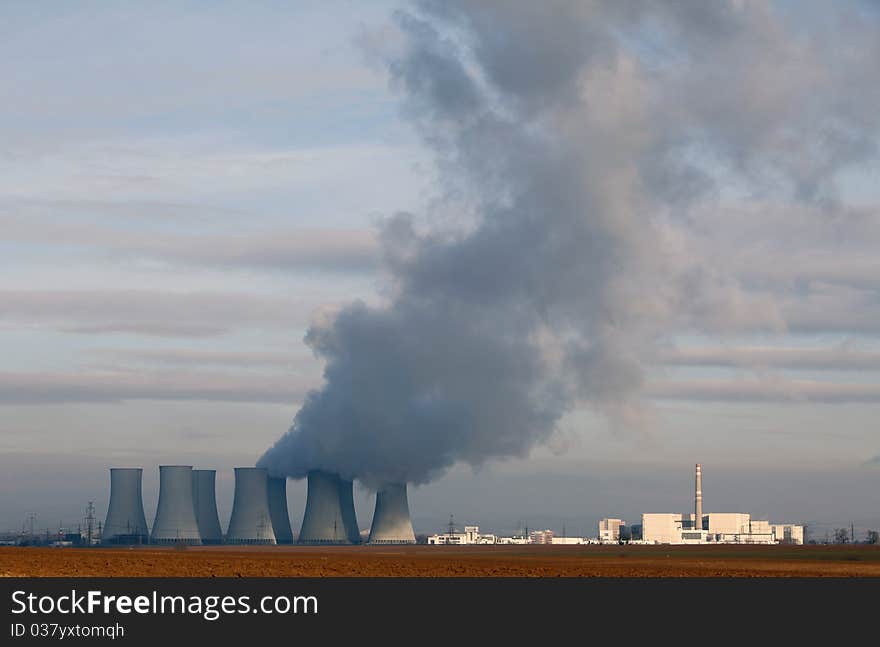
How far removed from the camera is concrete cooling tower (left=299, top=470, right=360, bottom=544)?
141375 mm

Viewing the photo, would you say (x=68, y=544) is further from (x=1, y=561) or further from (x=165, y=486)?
(x=1, y=561)

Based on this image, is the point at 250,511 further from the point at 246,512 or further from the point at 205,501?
the point at 205,501

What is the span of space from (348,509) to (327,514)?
18.4ft

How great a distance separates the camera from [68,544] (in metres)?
173

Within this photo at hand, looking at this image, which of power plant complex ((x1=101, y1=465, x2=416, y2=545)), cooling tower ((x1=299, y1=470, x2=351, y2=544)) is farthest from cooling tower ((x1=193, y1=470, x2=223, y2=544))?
cooling tower ((x1=299, y1=470, x2=351, y2=544))

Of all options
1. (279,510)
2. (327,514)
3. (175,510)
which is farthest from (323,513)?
(175,510)

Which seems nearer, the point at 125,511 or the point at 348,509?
the point at 125,511

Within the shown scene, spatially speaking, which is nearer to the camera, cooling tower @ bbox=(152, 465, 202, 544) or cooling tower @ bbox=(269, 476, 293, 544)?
cooling tower @ bbox=(152, 465, 202, 544)

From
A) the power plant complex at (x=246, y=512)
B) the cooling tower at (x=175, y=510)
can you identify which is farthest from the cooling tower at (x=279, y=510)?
the cooling tower at (x=175, y=510)

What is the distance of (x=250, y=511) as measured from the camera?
13650cm

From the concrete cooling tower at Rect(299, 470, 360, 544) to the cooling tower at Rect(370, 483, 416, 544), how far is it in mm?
2645

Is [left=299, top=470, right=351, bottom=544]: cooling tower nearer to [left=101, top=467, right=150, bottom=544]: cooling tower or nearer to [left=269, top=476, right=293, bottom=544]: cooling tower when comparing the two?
[left=269, top=476, right=293, bottom=544]: cooling tower
